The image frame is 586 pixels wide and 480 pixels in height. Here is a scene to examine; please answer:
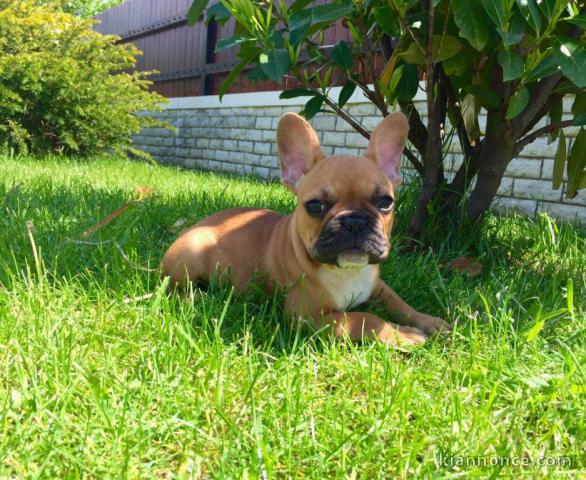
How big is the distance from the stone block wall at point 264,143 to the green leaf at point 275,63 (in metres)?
1.84

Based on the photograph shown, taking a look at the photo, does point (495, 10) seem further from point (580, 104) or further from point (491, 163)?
point (491, 163)

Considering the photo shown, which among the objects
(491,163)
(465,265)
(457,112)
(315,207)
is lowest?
(465,265)

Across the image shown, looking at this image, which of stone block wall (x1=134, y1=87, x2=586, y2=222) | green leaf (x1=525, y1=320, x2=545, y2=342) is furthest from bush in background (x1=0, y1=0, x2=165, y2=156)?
green leaf (x1=525, y1=320, x2=545, y2=342)

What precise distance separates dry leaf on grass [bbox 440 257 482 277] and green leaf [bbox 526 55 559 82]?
118cm

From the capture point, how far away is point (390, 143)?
297cm

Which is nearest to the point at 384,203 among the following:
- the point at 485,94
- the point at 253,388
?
the point at 485,94

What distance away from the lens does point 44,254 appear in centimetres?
297

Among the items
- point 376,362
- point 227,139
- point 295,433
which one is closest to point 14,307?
point 295,433

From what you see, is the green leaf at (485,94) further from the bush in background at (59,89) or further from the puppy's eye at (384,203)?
the bush in background at (59,89)

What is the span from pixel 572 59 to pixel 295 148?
4.33ft

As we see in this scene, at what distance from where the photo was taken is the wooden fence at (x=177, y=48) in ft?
34.3

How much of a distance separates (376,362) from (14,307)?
138 centimetres

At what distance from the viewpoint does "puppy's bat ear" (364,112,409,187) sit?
9.54 ft

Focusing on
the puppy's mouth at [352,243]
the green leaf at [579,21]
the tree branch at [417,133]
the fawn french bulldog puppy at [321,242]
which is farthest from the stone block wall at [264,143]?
the puppy's mouth at [352,243]
